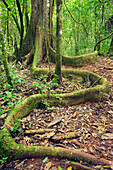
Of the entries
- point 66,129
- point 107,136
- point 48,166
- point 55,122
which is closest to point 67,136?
point 66,129

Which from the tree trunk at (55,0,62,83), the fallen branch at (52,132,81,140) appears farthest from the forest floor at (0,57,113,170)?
the tree trunk at (55,0,62,83)

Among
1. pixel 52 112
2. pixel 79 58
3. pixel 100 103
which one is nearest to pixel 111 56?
pixel 79 58

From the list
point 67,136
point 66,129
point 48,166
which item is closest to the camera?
point 48,166

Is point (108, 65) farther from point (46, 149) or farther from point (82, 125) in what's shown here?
point (46, 149)

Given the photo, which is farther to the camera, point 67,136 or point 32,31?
point 32,31

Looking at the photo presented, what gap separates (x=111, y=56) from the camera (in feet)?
24.5

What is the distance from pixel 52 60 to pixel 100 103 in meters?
4.55

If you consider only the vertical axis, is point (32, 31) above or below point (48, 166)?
above

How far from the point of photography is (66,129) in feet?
10.9

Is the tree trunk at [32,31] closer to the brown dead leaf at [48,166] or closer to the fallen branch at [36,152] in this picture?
the fallen branch at [36,152]

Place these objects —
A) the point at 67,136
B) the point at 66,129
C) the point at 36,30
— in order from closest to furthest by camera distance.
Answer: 1. the point at 67,136
2. the point at 66,129
3. the point at 36,30

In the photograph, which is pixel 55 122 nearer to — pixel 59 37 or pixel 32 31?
pixel 59 37

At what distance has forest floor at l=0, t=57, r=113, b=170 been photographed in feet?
8.16

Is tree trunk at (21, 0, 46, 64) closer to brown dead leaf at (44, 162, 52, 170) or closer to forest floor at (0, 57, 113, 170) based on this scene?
forest floor at (0, 57, 113, 170)
